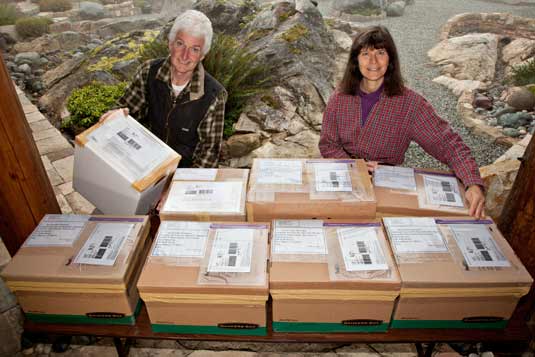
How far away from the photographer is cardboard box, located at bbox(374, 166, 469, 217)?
157 cm

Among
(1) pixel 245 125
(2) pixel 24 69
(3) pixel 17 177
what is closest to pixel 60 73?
(2) pixel 24 69

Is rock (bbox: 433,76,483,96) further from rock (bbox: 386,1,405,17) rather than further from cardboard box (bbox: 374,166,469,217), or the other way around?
rock (bbox: 386,1,405,17)

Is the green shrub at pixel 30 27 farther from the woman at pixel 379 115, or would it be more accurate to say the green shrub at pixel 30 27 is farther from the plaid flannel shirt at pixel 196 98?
the woman at pixel 379 115

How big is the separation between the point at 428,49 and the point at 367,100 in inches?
222

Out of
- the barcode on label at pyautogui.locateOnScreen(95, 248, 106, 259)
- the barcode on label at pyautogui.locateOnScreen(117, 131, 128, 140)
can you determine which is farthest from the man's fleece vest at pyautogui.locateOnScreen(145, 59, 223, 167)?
the barcode on label at pyautogui.locateOnScreen(95, 248, 106, 259)

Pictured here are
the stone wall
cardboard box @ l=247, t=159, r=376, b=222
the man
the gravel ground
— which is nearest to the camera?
cardboard box @ l=247, t=159, r=376, b=222

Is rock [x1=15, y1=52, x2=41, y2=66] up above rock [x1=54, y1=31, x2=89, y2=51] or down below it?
above

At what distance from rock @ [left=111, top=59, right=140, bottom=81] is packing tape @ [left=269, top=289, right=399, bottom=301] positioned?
4.35 meters

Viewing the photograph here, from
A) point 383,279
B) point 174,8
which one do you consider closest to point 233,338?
point 383,279

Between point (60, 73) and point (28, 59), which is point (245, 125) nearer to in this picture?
point (60, 73)

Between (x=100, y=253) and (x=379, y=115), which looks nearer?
(x=100, y=253)

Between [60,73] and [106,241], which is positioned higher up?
[106,241]

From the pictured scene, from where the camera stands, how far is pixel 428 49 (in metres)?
6.92

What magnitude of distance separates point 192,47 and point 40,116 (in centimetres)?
300
